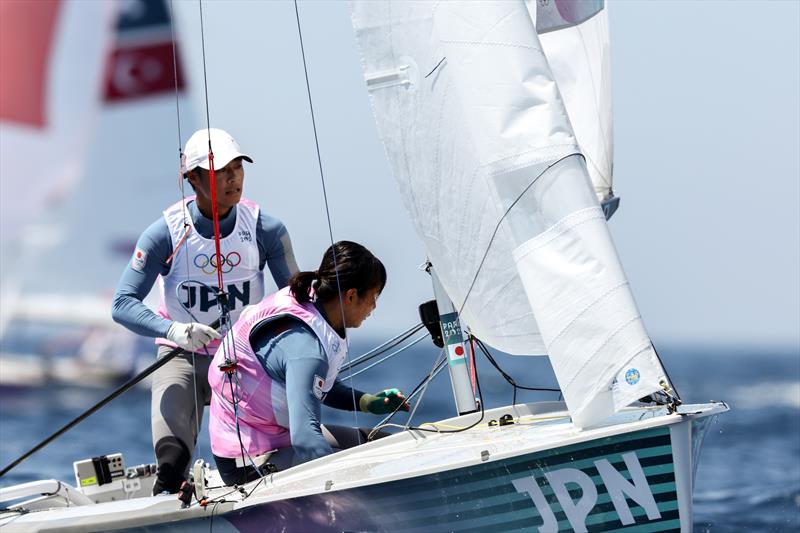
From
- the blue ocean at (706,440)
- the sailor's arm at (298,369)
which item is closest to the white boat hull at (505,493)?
the sailor's arm at (298,369)

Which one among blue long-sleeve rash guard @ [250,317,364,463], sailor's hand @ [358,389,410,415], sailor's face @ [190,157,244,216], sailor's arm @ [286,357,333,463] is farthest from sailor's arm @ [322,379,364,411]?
A: sailor's face @ [190,157,244,216]

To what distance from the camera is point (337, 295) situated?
4.10 metres

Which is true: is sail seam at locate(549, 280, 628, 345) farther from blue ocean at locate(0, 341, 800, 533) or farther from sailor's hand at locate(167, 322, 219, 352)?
sailor's hand at locate(167, 322, 219, 352)

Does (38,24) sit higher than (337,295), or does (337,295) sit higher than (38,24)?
(38,24)

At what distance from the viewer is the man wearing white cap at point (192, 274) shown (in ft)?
14.7

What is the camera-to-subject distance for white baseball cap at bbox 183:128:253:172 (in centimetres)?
449

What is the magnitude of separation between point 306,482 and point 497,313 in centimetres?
80

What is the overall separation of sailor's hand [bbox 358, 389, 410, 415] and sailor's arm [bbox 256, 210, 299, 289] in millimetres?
583

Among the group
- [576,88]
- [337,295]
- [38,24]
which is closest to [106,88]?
[38,24]

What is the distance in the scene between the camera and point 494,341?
4285 mm

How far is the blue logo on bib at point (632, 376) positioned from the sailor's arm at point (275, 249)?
1435 mm

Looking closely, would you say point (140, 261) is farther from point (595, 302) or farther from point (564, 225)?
point (595, 302)

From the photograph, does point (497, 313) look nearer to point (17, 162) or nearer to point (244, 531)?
point (244, 531)

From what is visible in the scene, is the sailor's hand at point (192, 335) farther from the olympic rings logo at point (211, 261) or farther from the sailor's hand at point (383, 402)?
the sailor's hand at point (383, 402)
